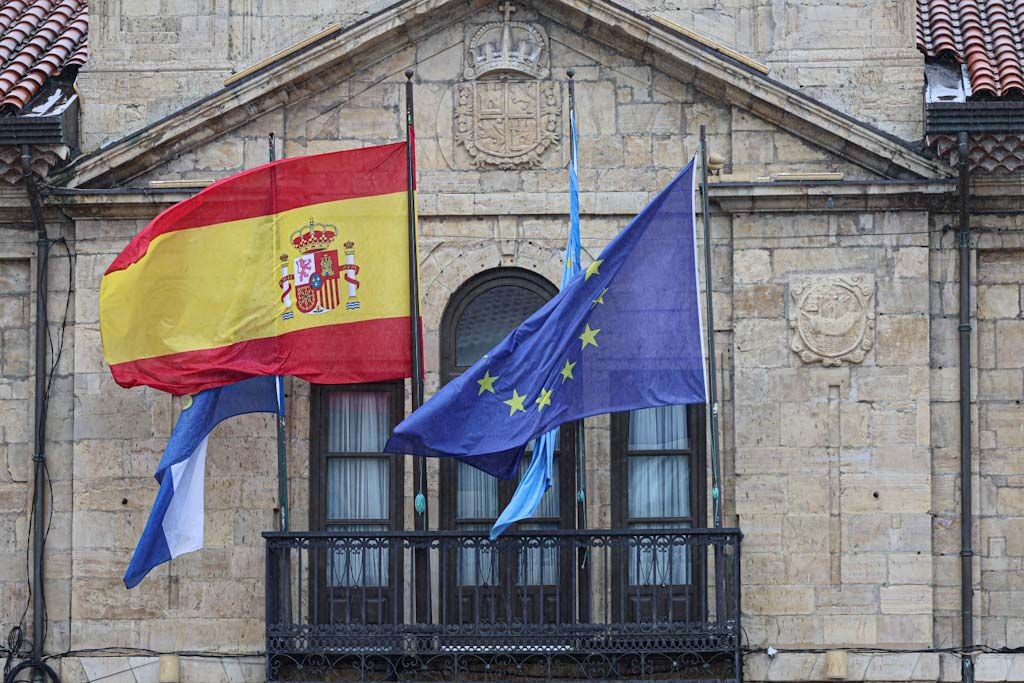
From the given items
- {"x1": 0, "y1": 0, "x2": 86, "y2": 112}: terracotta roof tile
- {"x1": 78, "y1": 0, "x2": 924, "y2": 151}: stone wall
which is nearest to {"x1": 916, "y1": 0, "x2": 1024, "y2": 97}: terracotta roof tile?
{"x1": 78, "y1": 0, "x2": 924, "y2": 151}: stone wall

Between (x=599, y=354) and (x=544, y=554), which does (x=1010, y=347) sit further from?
(x=544, y=554)

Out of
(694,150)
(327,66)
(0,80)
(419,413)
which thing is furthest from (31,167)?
(694,150)

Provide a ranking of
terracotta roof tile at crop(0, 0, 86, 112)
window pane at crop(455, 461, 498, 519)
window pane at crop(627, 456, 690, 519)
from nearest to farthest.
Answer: window pane at crop(627, 456, 690, 519) < window pane at crop(455, 461, 498, 519) < terracotta roof tile at crop(0, 0, 86, 112)

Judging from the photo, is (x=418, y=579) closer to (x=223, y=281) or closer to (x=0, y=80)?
(x=223, y=281)

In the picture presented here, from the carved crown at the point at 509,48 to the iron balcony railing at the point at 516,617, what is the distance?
3.80 m

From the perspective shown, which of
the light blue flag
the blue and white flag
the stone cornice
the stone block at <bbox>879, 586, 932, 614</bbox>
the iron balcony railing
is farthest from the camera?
the stone cornice

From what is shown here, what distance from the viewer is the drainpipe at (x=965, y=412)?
1702 cm

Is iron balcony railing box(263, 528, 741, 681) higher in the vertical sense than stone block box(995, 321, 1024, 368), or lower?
lower

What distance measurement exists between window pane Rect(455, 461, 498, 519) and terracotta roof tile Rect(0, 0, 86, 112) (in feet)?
15.2

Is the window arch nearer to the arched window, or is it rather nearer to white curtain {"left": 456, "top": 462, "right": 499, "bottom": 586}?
the arched window

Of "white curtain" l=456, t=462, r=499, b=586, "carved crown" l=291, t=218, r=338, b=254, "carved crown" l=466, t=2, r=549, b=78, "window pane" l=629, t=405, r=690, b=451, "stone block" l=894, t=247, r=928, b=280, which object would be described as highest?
"carved crown" l=466, t=2, r=549, b=78

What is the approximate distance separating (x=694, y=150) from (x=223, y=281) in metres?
3.92

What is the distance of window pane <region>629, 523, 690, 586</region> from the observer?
16797 mm

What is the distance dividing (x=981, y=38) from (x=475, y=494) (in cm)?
557
